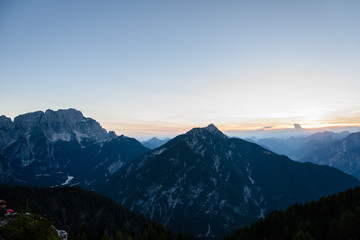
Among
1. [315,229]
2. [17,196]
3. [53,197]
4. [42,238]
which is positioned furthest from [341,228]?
[17,196]

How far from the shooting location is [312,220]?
9350 cm

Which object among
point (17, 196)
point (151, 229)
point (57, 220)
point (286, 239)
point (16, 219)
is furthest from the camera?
point (17, 196)

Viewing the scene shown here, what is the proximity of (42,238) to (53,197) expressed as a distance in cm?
22899

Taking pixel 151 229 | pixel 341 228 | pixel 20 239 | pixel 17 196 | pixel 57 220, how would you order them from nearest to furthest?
pixel 20 239 < pixel 341 228 < pixel 151 229 < pixel 57 220 < pixel 17 196

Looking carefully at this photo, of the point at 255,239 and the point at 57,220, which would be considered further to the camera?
the point at 57,220

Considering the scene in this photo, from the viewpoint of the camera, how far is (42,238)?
52.3 ft


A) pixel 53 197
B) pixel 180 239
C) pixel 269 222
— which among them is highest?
pixel 269 222

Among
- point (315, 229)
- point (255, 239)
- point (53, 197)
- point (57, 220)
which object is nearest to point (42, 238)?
point (315, 229)

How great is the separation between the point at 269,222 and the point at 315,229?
29844mm

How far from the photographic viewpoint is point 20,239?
1472 centimetres

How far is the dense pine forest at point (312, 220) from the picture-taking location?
7386 centimetres

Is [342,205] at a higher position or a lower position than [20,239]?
lower

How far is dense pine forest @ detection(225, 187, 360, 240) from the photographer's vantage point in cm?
7386

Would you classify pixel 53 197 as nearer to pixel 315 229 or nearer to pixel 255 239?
pixel 255 239
